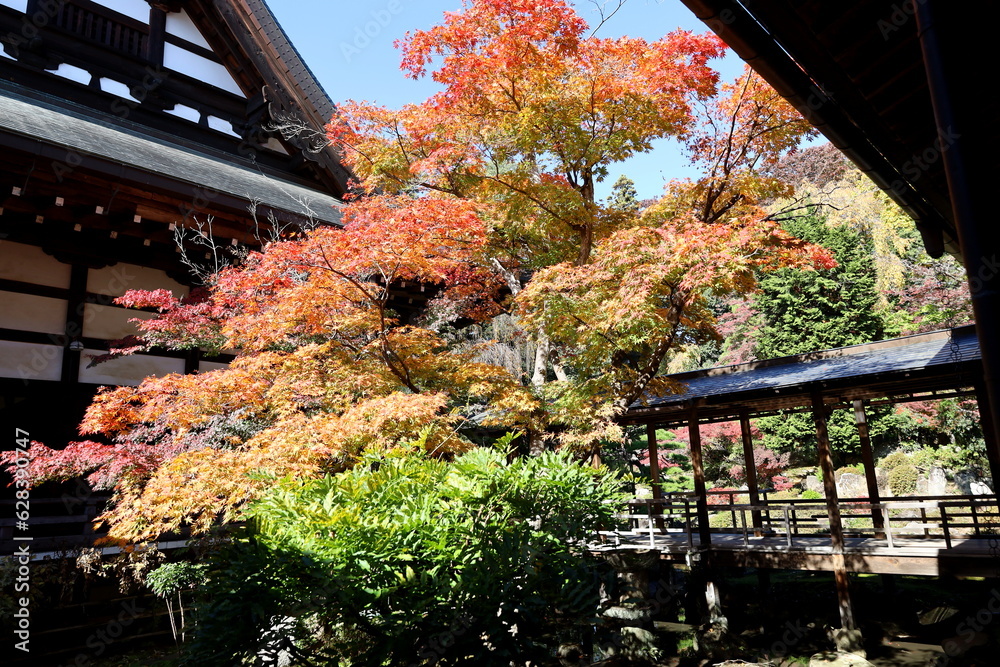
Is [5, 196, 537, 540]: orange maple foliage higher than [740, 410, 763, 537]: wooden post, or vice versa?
[5, 196, 537, 540]: orange maple foliage

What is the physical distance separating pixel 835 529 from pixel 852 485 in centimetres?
1107

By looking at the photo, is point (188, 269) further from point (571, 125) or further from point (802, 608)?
point (802, 608)

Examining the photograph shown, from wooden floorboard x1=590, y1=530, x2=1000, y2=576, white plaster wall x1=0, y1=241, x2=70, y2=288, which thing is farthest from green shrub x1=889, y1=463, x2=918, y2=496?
white plaster wall x1=0, y1=241, x2=70, y2=288

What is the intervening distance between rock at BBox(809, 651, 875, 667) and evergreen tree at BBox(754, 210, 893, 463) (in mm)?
12965

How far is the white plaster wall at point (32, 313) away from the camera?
7.73m

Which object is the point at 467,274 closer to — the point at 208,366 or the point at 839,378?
the point at 208,366

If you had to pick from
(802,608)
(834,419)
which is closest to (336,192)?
(802,608)

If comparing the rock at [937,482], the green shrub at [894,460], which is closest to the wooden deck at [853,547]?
the rock at [937,482]

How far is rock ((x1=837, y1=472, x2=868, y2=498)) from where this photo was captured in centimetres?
1778

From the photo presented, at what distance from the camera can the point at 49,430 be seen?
8.16 meters

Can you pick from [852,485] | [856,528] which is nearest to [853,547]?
[856,528]

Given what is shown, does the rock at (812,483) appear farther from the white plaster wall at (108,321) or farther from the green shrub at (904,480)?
the white plaster wall at (108,321)

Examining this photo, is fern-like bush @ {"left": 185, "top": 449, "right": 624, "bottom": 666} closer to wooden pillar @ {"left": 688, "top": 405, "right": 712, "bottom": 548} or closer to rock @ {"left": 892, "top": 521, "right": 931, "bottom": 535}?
wooden pillar @ {"left": 688, "top": 405, "right": 712, "bottom": 548}

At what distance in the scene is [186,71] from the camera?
424 inches
